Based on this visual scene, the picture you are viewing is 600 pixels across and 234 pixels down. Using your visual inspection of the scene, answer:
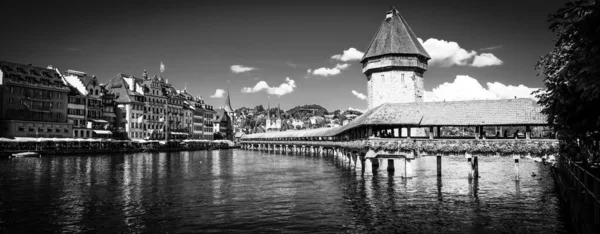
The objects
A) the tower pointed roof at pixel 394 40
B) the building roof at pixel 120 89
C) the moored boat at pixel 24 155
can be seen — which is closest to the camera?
the moored boat at pixel 24 155

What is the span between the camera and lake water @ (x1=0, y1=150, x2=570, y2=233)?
18406 mm

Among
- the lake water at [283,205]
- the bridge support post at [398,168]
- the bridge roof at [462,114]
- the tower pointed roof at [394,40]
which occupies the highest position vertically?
the tower pointed roof at [394,40]

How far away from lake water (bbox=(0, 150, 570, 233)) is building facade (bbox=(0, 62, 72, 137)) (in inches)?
1821

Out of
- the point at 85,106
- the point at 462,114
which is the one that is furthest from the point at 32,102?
the point at 462,114

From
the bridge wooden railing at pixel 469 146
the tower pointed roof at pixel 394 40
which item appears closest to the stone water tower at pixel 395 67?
the tower pointed roof at pixel 394 40

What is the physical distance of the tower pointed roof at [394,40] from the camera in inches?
2655

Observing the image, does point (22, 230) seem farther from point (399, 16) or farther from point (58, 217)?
point (399, 16)

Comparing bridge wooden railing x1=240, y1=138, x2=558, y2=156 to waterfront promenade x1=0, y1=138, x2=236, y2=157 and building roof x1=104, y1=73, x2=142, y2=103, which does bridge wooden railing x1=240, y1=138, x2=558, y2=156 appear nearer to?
waterfront promenade x1=0, y1=138, x2=236, y2=157

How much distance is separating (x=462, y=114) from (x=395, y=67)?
34097 millimetres

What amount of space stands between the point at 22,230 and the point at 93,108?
84412mm

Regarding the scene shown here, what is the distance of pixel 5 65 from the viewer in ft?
248

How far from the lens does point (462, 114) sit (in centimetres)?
3394

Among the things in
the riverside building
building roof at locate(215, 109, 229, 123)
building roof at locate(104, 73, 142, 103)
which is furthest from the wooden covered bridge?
building roof at locate(215, 109, 229, 123)

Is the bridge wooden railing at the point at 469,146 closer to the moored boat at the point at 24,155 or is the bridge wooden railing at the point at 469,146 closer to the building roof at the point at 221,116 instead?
the moored boat at the point at 24,155
